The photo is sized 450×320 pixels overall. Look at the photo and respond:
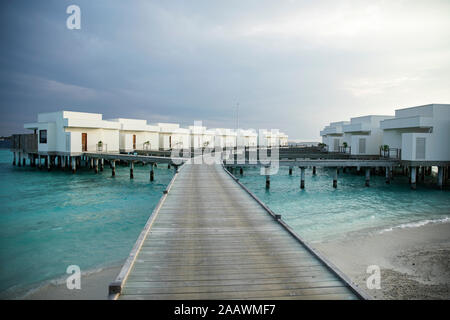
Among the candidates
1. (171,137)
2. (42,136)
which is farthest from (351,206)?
(171,137)

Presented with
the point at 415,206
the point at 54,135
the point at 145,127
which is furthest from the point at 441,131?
the point at 54,135

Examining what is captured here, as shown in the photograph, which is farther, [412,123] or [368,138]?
[368,138]

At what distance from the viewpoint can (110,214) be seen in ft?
40.9

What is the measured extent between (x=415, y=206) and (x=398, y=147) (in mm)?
9537

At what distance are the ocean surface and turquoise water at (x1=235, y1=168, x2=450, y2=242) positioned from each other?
0.13ft

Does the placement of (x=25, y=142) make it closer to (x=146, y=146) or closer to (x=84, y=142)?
(x=84, y=142)

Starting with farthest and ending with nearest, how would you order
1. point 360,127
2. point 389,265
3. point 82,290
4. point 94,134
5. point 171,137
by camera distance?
1. point 171,137
2. point 94,134
3. point 360,127
4. point 389,265
5. point 82,290

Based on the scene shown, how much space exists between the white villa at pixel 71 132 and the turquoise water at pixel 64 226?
568cm

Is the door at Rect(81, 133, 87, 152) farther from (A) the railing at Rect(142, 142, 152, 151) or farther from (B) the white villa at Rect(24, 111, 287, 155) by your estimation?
(A) the railing at Rect(142, 142, 152, 151)

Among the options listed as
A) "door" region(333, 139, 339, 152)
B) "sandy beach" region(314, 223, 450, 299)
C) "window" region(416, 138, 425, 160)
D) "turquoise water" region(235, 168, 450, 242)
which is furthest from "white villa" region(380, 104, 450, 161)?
"door" region(333, 139, 339, 152)

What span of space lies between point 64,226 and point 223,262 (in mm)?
9038

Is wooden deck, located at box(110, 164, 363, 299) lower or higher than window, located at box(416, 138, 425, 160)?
lower

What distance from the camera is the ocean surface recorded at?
7824 mm

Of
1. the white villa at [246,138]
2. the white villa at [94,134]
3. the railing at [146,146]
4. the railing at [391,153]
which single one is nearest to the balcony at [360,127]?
the railing at [391,153]
